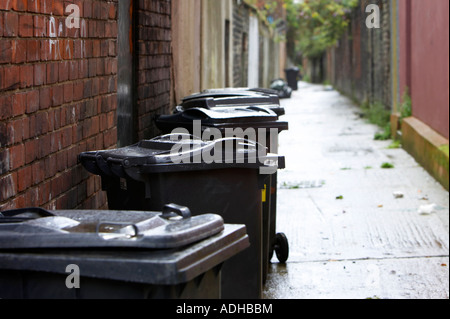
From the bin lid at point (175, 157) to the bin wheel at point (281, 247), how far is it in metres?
2.24

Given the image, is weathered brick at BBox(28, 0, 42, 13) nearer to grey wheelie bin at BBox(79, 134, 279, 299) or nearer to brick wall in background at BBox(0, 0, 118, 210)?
brick wall in background at BBox(0, 0, 118, 210)

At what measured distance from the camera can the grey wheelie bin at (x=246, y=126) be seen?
17.8 feet

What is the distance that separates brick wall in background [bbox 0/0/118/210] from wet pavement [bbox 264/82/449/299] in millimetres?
1995

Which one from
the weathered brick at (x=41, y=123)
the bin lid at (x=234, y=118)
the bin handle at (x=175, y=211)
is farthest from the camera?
the bin lid at (x=234, y=118)

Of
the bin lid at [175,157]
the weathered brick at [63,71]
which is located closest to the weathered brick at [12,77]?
the weathered brick at [63,71]

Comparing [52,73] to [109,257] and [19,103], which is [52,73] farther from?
[109,257]

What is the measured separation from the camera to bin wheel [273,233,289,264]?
658 centimetres

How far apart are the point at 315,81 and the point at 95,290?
48.6 meters

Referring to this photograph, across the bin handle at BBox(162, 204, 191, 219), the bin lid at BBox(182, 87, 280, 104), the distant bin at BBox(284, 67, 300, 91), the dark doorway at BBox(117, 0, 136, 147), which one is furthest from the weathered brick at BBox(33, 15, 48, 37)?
the distant bin at BBox(284, 67, 300, 91)

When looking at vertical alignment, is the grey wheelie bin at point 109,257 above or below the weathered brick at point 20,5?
below

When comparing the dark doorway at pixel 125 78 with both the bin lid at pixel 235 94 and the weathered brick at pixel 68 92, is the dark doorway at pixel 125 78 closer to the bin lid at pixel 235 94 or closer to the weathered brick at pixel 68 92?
the bin lid at pixel 235 94

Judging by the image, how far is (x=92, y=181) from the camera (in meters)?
4.95

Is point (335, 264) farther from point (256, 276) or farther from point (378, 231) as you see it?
point (256, 276)

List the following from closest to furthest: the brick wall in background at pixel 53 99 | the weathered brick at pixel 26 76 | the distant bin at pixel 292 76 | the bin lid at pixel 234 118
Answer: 1. the brick wall in background at pixel 53 99
2. the weathered brick at pixel 26 76
3. the bin lid at pixel 234 118
4. the distant bin at pixel 292 76
